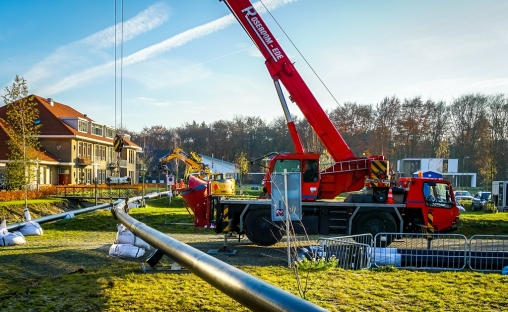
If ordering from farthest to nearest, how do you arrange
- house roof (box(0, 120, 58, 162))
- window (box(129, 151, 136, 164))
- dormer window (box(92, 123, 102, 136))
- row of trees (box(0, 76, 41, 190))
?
window (box(129, 151, 136, 164)) → dormer window (box(92, 123, 102, 136)) → house roof (box(0, 120, 58, 162)) → row of trees (box(0, 76, 41, 190))

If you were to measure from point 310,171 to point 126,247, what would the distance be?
Answer: 603 cm

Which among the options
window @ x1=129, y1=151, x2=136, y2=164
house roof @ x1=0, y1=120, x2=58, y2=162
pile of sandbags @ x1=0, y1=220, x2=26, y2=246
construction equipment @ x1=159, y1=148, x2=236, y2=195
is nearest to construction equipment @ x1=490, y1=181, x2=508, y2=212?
construction equipment @ x1=159, y1=148, x2=236, y2=195

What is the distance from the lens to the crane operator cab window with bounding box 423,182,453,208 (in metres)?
13.4

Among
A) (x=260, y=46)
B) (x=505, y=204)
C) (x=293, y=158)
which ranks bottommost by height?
(x=505, y=204)

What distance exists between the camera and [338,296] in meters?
6.84

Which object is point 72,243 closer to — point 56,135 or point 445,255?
point 445,255

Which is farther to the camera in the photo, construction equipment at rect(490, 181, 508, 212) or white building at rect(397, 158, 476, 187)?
white building at rect(397, 158, 476, 187)

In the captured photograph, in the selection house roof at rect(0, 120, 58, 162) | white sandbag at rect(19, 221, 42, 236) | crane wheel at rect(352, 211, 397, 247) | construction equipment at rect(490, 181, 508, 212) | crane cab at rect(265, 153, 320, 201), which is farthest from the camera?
house roof at rect(0, 120, 58, 162)

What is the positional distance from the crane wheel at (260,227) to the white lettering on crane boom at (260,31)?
5258 mm

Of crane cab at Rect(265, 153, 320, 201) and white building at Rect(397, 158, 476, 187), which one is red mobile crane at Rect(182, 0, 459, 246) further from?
white building at Rect(397, 158, 476, 187)

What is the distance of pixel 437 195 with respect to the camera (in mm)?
13633

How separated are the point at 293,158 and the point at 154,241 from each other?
835 centimetres

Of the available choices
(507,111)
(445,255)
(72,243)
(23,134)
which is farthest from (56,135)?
(507,111)

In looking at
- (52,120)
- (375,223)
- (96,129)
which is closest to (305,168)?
(375,223)
